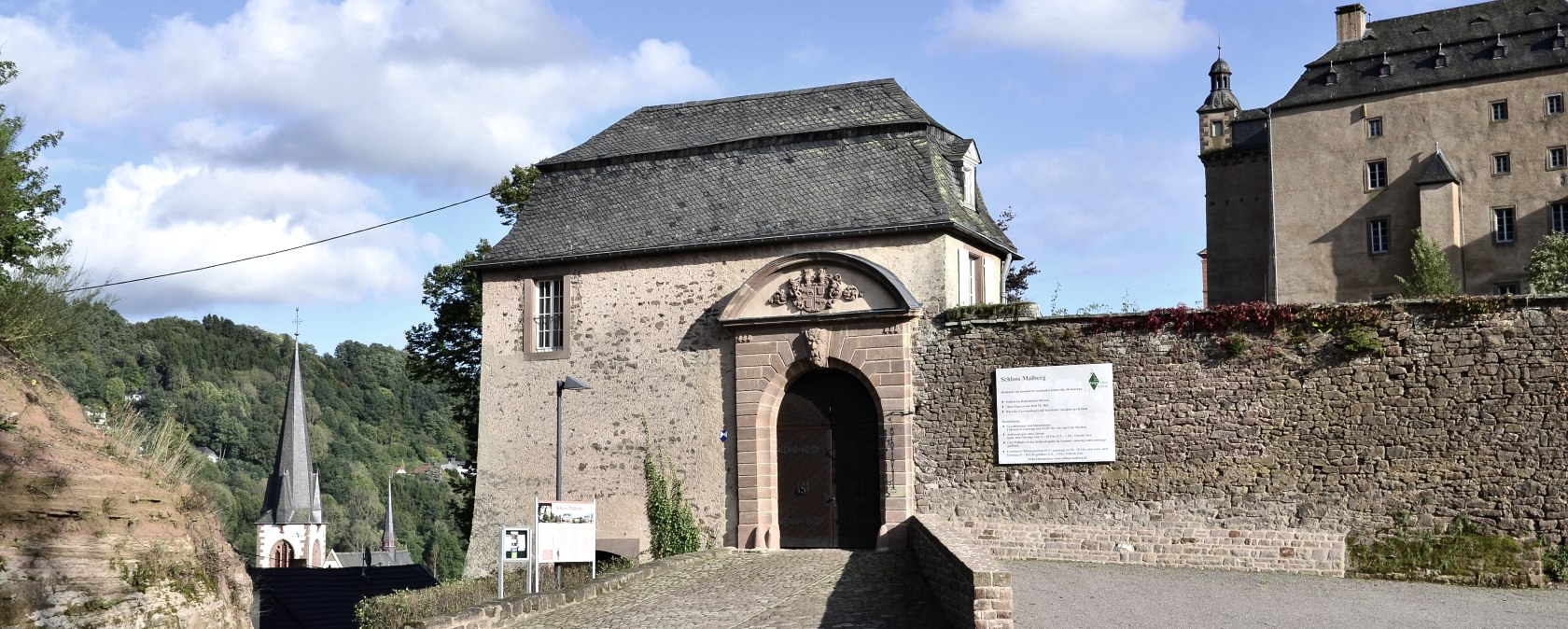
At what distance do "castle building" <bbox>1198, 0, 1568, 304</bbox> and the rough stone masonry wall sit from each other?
27.1m

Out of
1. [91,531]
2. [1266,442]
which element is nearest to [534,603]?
[91,531]

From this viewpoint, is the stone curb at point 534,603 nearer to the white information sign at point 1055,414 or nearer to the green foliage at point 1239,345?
the white information sign at point 1055,414

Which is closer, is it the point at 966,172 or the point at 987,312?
the point at 987,312

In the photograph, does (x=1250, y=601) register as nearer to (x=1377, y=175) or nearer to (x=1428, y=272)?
(x=1428, y=272)

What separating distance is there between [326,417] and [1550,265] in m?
76.9

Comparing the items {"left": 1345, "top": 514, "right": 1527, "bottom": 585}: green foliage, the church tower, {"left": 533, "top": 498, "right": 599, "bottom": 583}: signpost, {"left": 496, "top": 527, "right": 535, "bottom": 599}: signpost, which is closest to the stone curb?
{"left": 533, "top": 498, "right": 599, "bottom": 583}: signpost

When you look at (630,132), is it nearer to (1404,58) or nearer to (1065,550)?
(1065,550)

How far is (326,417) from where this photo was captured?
9525 cm

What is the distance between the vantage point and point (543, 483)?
68.1 ft

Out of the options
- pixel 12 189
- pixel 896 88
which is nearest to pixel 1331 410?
pixel 896 88

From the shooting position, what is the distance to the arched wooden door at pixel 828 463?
63.7 ft

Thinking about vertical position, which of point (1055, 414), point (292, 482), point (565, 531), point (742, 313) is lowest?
point (292, 482)

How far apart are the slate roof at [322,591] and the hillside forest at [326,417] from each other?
3559cm

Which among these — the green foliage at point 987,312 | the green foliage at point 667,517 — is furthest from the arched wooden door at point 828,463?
the green foliage at point 987,312
